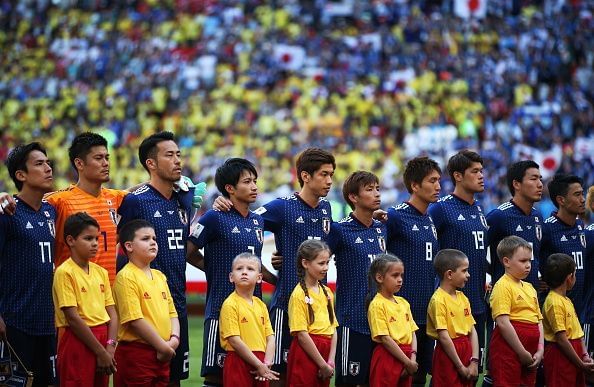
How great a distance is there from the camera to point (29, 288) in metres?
7.33

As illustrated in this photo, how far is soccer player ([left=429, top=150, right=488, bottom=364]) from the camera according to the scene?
29.2ft

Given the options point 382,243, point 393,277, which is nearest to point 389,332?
point 393,277

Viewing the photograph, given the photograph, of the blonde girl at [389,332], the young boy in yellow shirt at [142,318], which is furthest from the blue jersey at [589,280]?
the young boy in yellow shirt at [142,318]

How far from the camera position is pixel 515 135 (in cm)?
2477

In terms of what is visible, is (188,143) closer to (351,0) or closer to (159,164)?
(351,0)

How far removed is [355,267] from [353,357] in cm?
66

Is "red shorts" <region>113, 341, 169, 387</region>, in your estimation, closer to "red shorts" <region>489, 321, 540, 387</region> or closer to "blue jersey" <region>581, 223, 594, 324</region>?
"red shorts" <region>489, 321, 540, 387</region>

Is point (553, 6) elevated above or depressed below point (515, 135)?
above

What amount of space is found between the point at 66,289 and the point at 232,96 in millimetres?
20795

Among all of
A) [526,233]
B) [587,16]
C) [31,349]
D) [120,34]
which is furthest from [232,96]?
[31,349]

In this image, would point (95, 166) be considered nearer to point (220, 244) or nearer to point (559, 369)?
point (220, 244)

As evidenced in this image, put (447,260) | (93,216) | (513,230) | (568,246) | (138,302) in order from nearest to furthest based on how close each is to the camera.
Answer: (138,302) < (93,216) < (447,260) < (513,230) < (568,246)

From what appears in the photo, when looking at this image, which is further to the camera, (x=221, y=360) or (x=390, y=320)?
(x=390, y=320)

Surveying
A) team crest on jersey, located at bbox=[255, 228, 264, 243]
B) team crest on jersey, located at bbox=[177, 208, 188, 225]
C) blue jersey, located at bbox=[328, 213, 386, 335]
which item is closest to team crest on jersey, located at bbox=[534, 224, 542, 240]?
blue jersey, located at bbox=[328, 213, 386, 335]
